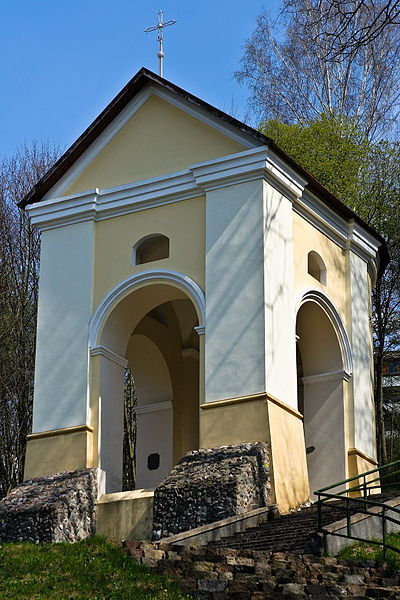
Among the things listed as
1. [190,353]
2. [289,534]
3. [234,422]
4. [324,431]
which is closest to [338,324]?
[324,431]

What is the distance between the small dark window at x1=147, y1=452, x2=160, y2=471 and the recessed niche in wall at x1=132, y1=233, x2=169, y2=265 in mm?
3658

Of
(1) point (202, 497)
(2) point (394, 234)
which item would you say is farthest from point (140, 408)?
(2) point (394, 234)

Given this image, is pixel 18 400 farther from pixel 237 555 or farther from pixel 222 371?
pixel 237 555

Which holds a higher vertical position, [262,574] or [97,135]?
[97,135]

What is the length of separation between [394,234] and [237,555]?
1599 cm

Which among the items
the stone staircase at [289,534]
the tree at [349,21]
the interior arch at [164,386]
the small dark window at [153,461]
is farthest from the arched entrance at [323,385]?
the tree at [349,21]

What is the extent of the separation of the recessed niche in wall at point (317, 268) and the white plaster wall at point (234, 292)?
214cm

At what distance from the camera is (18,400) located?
94.0 feet

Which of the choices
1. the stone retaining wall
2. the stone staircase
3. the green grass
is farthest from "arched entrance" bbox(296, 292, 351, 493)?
the green grass

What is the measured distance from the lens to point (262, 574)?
12727mm

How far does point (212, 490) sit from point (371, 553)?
3.14m

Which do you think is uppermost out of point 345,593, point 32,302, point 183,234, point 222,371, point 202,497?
point 32,302

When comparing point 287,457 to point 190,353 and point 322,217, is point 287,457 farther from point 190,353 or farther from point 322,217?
point 190,353

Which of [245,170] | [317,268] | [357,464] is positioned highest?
[245,170]
